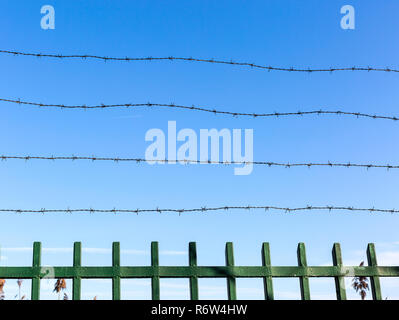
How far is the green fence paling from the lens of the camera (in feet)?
14.2

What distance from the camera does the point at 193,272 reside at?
4.43 meters

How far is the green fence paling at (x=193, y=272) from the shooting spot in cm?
434

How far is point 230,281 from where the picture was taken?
445 centimetres
